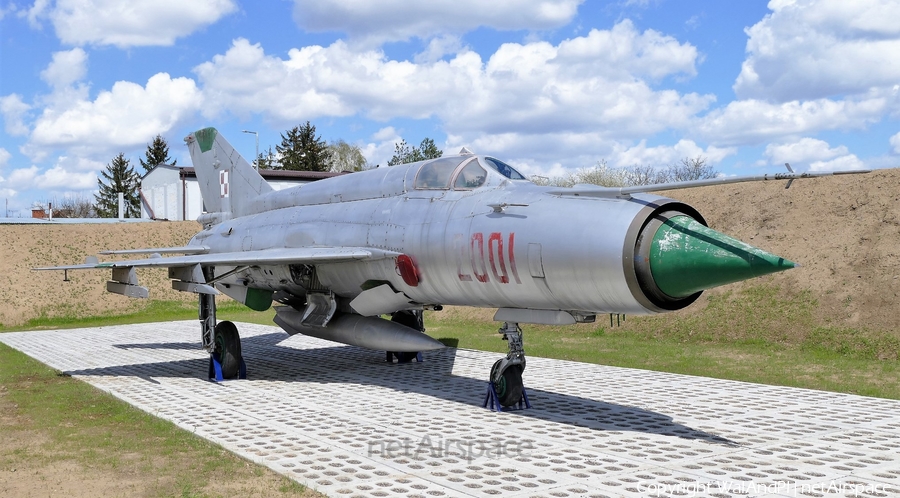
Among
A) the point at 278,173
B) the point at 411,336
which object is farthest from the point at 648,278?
the point at 278,173

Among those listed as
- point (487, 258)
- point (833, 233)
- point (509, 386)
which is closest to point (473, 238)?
point (487, 258)

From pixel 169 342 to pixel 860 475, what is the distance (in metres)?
16.6

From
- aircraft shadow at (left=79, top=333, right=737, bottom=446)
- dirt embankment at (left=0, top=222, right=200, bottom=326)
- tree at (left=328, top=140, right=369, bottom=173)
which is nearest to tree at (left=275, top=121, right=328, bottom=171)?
tree at (left=328, top=140, right=369, bottom=173)

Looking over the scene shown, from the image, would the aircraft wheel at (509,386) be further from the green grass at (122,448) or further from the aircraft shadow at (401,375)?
the green grass at (122,448)

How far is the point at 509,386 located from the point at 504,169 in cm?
287

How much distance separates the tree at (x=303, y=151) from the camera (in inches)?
2724

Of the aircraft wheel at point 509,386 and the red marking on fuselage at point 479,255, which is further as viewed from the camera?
the aircraft wheel at point 509,386

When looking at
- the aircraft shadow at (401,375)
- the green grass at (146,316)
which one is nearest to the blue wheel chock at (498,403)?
the aircraft shadow at (401,375)

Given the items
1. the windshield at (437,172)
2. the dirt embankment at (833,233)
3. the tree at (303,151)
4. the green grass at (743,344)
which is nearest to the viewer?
the windshield at (437,172)

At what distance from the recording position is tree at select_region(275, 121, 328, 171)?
6919 centimetres

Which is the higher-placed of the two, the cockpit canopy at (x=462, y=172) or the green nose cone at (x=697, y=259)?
the cockpit canopy at (x=462, y=172)

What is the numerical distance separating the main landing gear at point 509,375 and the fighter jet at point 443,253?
0.06 feet

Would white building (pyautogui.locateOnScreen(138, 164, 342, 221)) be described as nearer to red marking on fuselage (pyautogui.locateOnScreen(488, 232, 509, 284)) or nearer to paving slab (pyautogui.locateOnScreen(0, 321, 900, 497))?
paving slab (pyautogui.locateOnScreen(0, 321, 900, 497))

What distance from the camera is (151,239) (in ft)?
117
